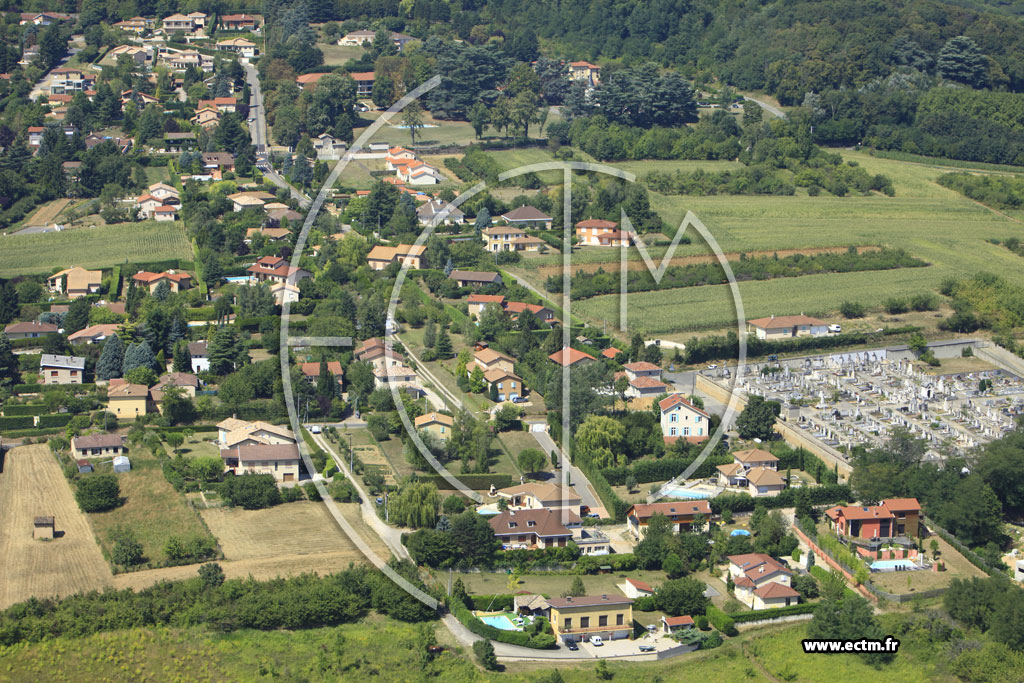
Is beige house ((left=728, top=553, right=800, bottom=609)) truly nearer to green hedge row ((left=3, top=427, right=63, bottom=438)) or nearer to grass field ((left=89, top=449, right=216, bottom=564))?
grass field ((left=89, top=449, right=216, bottom=564))

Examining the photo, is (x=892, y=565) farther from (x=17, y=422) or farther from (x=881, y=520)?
(x=17, y=422)

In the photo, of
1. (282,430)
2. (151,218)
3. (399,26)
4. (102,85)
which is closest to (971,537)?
(282,430)

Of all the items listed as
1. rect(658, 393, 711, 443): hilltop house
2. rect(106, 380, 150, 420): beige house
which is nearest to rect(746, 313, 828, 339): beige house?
rect(658, 393, 711, 443): hilltop house

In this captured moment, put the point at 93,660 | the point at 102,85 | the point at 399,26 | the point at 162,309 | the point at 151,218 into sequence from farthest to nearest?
1. the point at 399,26
2. the point at 102,85
3. the point at 151,218
4. the point at 162,309
5. the point at 93,660

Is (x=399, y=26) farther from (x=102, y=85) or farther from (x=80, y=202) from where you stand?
(x=80, y=202)

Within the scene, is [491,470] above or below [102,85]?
below

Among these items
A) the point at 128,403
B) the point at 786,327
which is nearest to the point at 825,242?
the point at 786,327

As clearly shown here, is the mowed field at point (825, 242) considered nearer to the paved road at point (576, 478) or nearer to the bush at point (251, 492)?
the paved road at point (576, 478)
